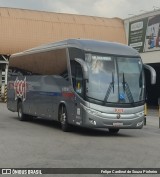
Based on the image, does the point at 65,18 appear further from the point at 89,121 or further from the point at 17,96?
the point at 89,121

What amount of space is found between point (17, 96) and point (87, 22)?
34875 mm

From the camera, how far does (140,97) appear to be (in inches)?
683

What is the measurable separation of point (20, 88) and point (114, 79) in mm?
7760

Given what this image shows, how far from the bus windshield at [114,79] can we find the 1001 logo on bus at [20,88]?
6.73m

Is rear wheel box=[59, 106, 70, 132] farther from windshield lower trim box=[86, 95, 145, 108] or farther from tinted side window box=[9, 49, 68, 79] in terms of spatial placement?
windshield lower trim box=[86, 95, 145, 108]

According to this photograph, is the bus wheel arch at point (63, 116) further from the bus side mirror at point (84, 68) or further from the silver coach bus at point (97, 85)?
the bus side mirror at point (84, 68)

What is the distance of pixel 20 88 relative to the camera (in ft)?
77.8

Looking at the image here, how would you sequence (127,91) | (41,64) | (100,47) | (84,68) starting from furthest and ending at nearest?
(41,64)
(100,47)
(127,91)
(84,68)

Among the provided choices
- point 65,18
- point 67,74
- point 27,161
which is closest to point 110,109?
point 67,74

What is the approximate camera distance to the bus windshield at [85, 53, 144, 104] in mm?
16703

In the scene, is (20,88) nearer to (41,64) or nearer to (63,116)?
(41,64)

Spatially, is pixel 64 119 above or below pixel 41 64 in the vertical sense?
below

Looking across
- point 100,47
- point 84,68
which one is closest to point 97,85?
point 84,68

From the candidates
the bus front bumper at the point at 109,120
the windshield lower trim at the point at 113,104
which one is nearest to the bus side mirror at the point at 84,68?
the windshield lower trim at the point at 113,104
